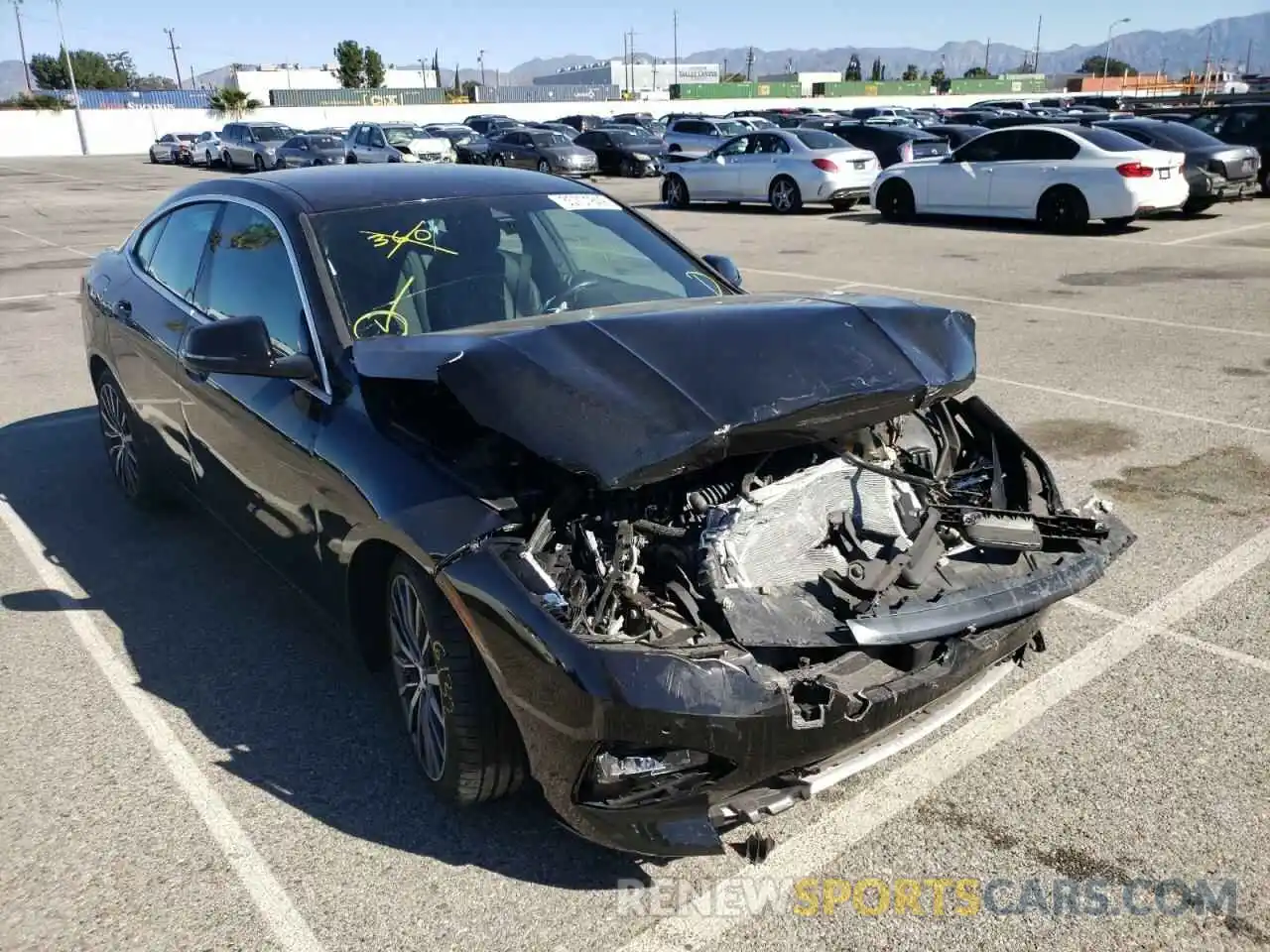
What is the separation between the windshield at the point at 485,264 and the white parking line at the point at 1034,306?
664 cm

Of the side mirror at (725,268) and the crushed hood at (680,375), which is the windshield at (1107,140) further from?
the crushed hood at (680,375)

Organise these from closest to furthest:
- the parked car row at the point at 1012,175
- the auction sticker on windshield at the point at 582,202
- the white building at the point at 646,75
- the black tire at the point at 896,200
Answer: the auction sticker on windshield at the point at 582,202 → the parked car row at the point at 1012,175 → the black tire at the point at 896,200 → the white building at the point at 646,75

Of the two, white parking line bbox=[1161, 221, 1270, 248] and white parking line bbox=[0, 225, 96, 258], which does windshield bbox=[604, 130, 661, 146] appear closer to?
white parking line bbox=[0, 225, 96, 258]

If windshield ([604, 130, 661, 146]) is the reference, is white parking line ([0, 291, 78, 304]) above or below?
below

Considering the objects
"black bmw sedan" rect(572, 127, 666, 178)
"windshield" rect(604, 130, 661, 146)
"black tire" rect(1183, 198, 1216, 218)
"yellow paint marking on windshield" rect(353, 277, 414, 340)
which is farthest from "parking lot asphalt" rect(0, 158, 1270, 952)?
"windshield" rect(604, 130, 661, 146)

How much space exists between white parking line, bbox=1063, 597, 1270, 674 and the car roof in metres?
2.78

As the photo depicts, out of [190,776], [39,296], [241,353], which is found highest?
[241,353]

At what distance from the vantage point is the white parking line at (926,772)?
2.74m

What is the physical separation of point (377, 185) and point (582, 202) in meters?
0.88

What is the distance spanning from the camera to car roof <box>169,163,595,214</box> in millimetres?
4168

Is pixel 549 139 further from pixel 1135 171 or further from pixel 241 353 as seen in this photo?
pixel 241 353

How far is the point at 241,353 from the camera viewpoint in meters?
3.50

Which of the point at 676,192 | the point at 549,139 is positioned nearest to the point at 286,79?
the point at 549,139

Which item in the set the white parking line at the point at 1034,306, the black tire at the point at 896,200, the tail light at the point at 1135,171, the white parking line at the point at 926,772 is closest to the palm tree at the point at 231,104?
the black tire at the point at 896,200
